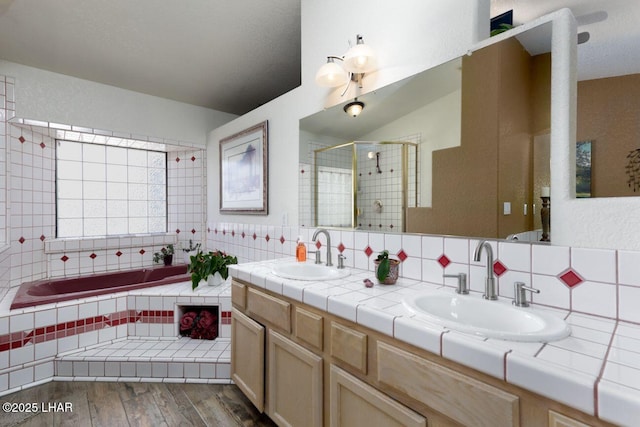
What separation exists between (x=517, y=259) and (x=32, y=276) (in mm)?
3908

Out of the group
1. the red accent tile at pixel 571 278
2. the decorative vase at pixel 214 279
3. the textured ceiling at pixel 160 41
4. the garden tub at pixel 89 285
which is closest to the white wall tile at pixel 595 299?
the red accent tile at pixel 571 278

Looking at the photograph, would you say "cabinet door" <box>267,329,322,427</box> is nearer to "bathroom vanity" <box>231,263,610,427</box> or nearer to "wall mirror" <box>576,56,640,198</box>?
"bathroom vanity" <box>231,263,610,427</box>

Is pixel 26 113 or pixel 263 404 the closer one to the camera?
pixel 263 404

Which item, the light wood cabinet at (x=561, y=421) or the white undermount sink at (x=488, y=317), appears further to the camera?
the white undermount sink at (x=488, y=317)

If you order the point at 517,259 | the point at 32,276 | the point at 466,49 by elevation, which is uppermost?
the point at 466,49

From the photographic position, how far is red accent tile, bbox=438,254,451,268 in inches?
51.6

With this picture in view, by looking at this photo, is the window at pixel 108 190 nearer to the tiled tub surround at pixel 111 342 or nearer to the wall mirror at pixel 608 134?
the tiled tub surround at pixel 111 342

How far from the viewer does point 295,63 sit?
2750 millimetres

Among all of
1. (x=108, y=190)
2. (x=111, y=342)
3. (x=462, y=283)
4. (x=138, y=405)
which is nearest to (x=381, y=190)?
(x=462, y=283)

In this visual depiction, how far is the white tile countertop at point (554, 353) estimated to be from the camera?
56 centimetres

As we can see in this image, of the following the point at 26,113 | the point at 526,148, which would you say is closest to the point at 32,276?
the point at 26,113

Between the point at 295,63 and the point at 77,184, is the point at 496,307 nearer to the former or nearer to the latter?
the point at 295,63

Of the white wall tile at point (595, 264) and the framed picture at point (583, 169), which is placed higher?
the framed picture at point (583, 169)

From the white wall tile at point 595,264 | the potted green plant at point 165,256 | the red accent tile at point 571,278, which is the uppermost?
the white wall tile at point 595,264
